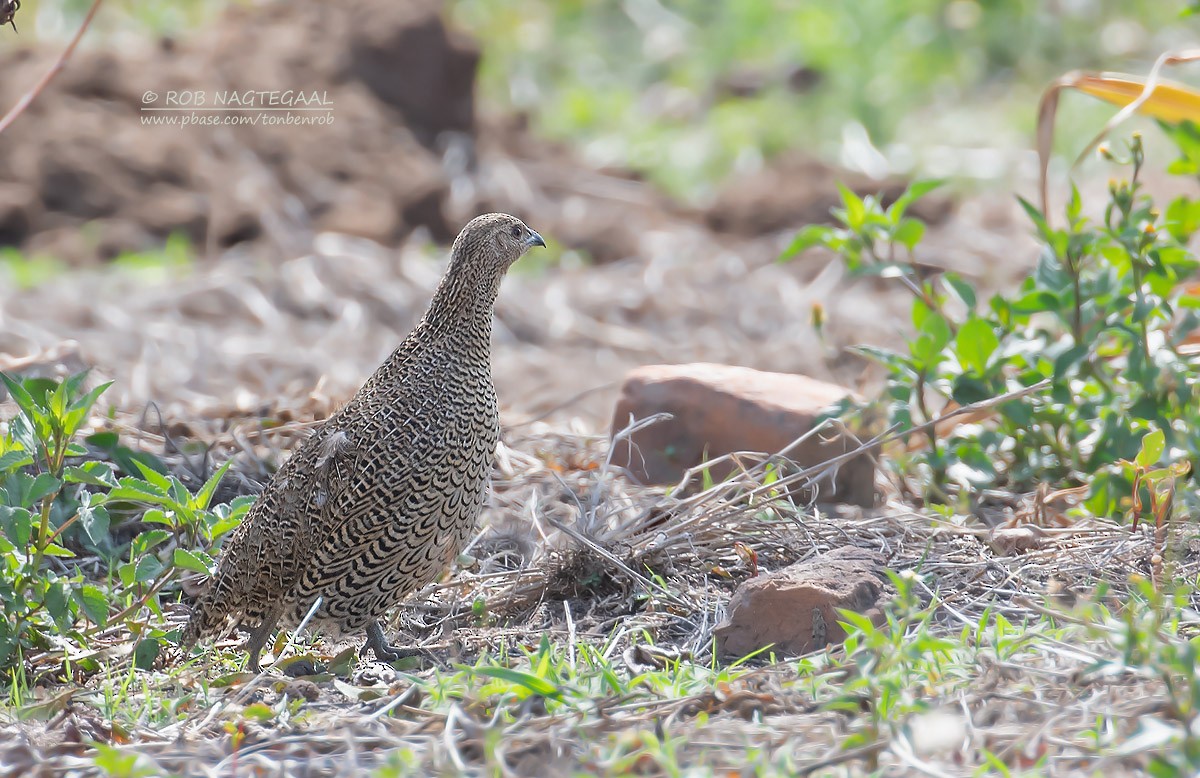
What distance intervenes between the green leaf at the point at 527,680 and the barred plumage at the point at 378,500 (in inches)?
33.5

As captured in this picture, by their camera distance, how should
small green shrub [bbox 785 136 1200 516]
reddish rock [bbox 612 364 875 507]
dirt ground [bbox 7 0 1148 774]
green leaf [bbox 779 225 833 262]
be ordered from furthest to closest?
reddish rock [bbox 612 364 875 507] < green leaf [bbox 779 225 833 262] < small green shrub [bbox 785 136 1200 516] < dirt ground [bbox 7 0 1148 774]

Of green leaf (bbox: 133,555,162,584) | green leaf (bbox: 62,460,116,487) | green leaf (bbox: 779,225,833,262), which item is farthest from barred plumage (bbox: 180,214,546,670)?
green leaf (bbox: 779,225,833,262)

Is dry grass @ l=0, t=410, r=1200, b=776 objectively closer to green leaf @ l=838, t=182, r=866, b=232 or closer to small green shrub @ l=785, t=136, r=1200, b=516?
small green shrub @ l=785, t=136, r=1200, b=516

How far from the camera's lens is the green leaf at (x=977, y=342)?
4320 millimetres

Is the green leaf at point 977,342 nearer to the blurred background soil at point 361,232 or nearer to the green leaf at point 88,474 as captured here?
the blurred background soil at point 361,232

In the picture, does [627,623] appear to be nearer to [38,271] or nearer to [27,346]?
[27,346]

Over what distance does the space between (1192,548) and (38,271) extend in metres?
6.80

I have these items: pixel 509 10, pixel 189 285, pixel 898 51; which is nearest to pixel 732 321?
pixel 189 285

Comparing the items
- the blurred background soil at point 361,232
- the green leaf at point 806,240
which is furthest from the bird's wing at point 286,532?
the blurred background soil at point 361,232

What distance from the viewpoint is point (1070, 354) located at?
4.25m

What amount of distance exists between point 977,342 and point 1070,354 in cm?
28

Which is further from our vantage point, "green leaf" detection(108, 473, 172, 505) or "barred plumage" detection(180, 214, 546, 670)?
"barred plumage" detection(180, 214, 546, 670)

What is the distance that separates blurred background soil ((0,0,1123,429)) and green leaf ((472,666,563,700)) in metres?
3.16

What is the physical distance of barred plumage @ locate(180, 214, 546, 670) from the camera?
3.62 meters
